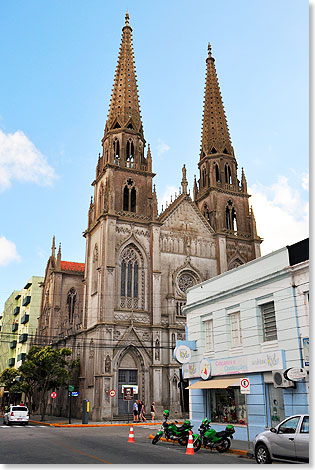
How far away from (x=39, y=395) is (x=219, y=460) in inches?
1828

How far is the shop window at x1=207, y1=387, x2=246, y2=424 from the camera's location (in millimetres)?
21203

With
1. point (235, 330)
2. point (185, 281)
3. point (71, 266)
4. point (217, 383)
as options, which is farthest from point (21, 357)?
point (235, 330)

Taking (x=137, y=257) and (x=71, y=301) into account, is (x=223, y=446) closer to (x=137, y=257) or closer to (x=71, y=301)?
(x=137, y=257)

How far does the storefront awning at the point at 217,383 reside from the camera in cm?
2071

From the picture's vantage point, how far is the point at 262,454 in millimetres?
14234

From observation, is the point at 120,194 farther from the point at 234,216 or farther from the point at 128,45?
the point at 128,45

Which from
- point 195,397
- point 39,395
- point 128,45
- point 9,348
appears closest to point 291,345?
point 195,397

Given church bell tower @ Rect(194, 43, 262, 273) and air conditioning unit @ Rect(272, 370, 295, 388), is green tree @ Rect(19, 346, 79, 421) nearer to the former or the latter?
church bell tower @ Rect(194, 43, 262, 273)

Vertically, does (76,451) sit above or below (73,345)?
below

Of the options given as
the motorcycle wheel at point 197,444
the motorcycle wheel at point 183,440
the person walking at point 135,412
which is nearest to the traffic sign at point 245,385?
the motorcycle wheel at point 197,444

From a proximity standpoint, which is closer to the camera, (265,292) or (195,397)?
(265,292)

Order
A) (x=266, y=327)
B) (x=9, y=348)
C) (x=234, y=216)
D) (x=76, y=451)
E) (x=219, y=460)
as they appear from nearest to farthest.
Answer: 1. (x=219, y=460)
2. (x=76, y=451)
3. (x=266, y=327)
4. (x=234, y=216)
5. (x=9, y=348)

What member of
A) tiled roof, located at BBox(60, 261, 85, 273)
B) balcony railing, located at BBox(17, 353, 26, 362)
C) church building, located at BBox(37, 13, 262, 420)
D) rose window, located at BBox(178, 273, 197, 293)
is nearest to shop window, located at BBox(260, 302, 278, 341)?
church building, located at BBox(37, 13, 262, 420)

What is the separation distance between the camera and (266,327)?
20250 mm
